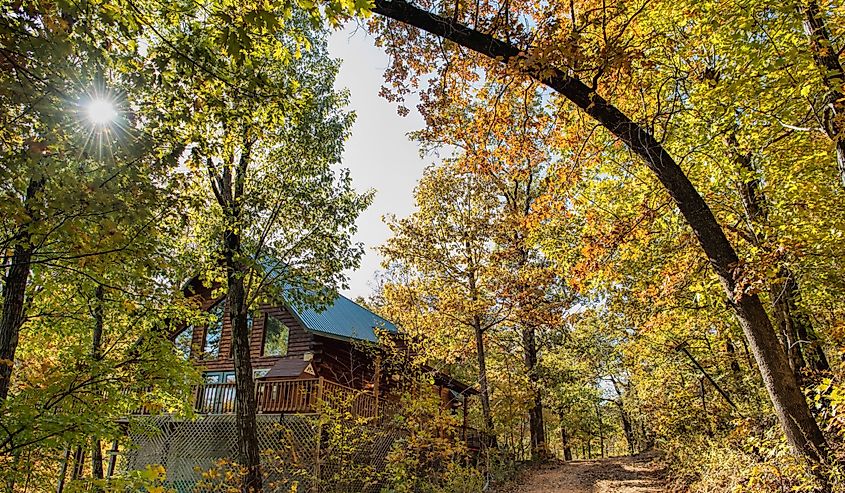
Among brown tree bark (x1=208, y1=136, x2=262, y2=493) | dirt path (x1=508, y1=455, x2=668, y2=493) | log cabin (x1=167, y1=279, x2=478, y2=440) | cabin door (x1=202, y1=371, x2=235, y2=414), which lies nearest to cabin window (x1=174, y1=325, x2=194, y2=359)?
log cabin (x1=167, y1=279, x2=478, y2=440)

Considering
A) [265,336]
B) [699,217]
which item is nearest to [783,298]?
[699,217]

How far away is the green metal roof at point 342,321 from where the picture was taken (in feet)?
48.2

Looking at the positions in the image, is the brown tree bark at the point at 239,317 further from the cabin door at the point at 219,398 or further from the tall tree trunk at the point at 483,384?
the tall tree trunk at the point at 483,384

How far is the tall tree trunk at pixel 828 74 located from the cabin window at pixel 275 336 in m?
14.8

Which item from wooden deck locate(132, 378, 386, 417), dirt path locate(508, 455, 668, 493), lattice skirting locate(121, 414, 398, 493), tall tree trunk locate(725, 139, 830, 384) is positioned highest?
tall tree trunk locate(725, 139, 830, 384)

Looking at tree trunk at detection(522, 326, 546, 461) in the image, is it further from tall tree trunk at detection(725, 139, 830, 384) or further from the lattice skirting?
tall tree trunk at detection(725, 139, 830, 384)

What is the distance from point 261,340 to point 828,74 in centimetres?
1628

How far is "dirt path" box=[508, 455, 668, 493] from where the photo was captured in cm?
1150

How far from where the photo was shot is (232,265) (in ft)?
34.9

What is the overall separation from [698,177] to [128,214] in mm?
8889

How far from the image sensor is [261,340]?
54.4 ft

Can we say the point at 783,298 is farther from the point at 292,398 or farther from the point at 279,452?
the point at 292,398

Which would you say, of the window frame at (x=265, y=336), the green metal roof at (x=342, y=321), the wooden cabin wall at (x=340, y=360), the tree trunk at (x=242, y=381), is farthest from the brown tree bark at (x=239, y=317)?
the window frame at (x=265, y=336)

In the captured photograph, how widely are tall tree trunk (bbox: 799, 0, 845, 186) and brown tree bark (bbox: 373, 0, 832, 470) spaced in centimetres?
135
